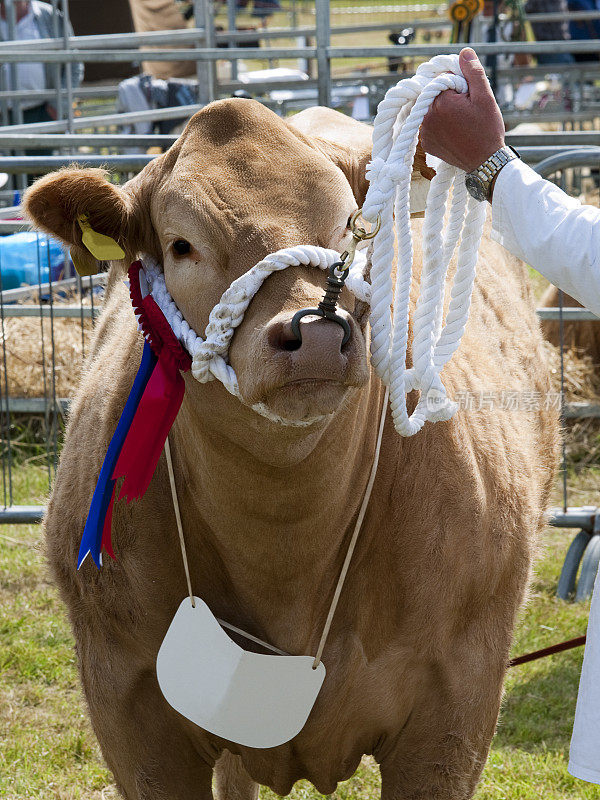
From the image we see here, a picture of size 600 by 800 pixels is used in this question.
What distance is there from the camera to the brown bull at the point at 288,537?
7.13ft

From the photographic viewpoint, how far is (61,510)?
2.78m

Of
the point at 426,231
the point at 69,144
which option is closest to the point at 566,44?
the point at 69,144

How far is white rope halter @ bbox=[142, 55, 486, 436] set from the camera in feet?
6.50

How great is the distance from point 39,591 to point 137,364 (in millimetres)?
2575

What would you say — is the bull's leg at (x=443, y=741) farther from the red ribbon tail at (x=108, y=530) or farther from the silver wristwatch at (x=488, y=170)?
the silver wristwatch at (x=488, y=170)

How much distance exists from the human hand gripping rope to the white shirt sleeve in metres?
0.21

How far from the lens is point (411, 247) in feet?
6.88

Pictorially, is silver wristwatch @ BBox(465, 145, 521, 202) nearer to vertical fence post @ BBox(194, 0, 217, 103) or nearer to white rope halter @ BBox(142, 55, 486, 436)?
white rope halter @ BBox(142, 55, 486, 436)

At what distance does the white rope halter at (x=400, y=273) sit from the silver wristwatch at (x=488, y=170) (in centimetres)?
13

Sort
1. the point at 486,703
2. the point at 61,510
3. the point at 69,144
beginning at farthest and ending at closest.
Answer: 1. the point at 69,144
2. the point at 61,510
3. the point at 486,703

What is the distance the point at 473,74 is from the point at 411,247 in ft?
1.15

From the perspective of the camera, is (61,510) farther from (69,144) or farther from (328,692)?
(69,144)

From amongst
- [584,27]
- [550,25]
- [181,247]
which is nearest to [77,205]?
[181,247]

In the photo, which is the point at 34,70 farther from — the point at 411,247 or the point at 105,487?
the point at 411,247
